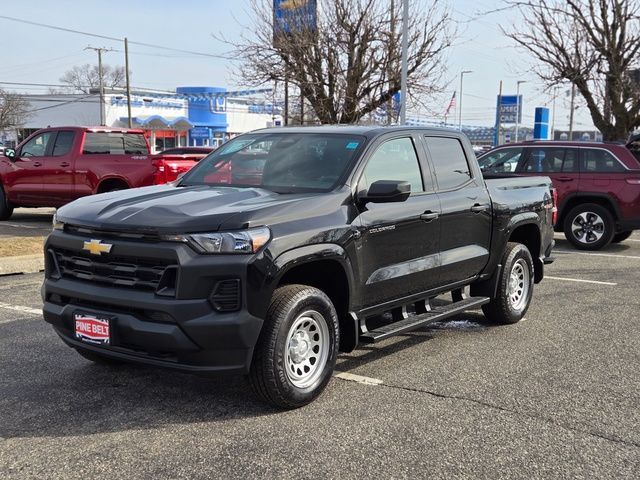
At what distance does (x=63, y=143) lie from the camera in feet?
46.0

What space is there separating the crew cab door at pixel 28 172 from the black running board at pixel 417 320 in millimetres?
10554

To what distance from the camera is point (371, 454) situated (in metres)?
3.81

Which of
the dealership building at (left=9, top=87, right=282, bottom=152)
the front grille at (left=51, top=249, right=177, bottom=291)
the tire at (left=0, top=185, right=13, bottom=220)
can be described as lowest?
the tire at (left=0, top=185, right=13, bottom=220)

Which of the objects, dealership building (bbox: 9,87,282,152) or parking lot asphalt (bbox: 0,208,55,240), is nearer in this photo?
parking lot asphalt (bbox: 0,208,55,240)

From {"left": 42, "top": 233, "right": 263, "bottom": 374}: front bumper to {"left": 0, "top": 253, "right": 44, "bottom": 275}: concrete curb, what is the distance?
17.7 ft

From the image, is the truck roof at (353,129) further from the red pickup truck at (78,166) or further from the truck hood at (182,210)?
the red pickup truck at (78,166)

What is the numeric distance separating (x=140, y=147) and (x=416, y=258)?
1024 cm

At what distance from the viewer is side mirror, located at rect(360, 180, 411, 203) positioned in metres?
4.77

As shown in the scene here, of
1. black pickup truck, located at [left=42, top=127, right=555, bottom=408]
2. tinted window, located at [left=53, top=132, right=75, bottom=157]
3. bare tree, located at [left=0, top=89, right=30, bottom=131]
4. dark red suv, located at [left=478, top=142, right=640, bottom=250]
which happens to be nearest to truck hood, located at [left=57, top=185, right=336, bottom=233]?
black pickup truck, located at [left=42, top=127, right=555, bottom=408]

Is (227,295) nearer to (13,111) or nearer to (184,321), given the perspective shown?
(184,321)

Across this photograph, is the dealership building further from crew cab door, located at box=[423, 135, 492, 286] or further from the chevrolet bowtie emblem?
the chevrolet bowtie emblem

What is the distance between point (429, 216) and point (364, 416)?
1843 millimetres

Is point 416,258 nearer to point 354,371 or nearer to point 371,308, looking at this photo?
point 371,308

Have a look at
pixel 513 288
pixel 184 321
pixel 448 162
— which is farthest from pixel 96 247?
pixel 513 288
